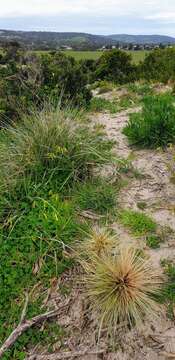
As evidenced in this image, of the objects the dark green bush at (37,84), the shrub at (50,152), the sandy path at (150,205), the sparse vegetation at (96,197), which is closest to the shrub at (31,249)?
the sparse vegetation at (96,197)

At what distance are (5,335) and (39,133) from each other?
2354mm

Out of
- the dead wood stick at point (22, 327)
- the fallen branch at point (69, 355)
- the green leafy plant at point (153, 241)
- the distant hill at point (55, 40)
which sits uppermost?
the distant hill at point (55, 40)

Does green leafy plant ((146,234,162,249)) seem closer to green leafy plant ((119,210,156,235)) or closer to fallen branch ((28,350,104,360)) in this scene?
green leafy plant ((119,210,156,235))

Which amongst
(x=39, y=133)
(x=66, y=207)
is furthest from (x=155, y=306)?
(x=39, y=133)

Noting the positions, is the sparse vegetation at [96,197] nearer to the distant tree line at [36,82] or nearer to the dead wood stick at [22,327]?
the dead wood stick at [22,327]

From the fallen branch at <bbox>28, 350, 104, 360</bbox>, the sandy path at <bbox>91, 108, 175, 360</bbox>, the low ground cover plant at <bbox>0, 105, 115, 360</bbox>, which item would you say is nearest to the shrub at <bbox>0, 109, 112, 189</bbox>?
the low ground cover plant at <bbox>0, 105, 115, 360</bbox>

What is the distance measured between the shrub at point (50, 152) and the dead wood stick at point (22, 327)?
63.0 inches

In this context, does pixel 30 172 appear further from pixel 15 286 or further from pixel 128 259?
pixel 128 259

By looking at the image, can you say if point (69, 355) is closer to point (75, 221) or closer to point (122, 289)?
point (122, 289)

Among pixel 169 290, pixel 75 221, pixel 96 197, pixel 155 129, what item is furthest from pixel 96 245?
pixel 155 129

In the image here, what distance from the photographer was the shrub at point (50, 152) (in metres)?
4.55

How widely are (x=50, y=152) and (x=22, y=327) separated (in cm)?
209

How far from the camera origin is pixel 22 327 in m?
3.11

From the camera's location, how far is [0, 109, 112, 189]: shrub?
14.9 ft
